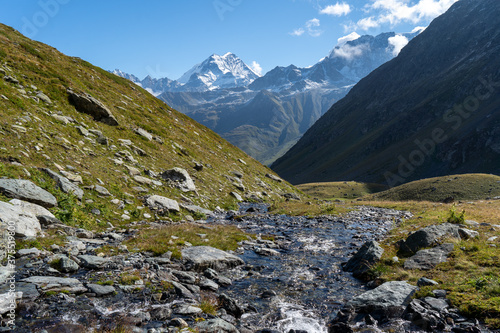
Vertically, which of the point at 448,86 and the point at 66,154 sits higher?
the point at 448,86

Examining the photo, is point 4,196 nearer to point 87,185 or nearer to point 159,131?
point 87,185

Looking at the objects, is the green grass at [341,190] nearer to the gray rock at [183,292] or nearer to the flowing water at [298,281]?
the flowing water at [298,281]

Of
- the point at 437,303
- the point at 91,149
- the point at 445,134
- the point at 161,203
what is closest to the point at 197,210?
the point at 161,203

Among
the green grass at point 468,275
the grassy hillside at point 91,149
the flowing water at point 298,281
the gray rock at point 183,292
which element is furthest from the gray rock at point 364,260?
the grassy hillside at point 91,149

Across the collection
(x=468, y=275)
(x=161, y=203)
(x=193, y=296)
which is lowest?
(x=468, y=275)

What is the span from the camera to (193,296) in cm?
841

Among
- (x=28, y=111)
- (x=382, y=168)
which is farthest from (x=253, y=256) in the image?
(x=382, y=168)

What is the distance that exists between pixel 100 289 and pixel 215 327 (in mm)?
3665

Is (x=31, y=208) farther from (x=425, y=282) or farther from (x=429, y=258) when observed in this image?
(x=429, y=258)

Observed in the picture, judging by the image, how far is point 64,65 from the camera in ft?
122

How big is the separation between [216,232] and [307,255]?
5.66 meters

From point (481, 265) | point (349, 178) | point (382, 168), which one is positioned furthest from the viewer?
point (349, 178)

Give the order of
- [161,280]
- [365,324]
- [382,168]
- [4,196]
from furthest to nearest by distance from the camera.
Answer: [382,168], [4,196], [161,280], [365,324]

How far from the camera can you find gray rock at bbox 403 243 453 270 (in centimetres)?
1096
